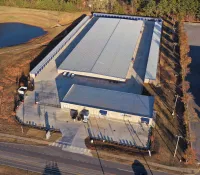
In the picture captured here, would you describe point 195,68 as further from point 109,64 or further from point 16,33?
point 16,33

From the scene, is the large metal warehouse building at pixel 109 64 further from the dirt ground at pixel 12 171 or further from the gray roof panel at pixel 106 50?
the dirt ground at pixel 12 171

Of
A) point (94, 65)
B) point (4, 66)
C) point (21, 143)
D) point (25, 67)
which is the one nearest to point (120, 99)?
point (94, 65)

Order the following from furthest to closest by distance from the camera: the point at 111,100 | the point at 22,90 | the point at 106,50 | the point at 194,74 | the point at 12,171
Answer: the point at 106,50
the point at 194,74
the point at 22,90
the point at 111,100
the point at 12,171

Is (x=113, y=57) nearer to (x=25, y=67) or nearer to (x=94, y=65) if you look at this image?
(x=94, y=65)

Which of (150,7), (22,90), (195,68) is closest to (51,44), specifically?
(22,90)

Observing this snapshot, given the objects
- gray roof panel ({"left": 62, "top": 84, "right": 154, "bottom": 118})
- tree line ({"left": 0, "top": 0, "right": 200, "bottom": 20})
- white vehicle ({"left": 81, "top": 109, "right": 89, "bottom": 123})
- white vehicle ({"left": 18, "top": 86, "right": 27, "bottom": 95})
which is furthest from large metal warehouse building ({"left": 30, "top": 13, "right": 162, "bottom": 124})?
tree line ({"left": 0, "top": 0, "right": 200, "bottom": 20})
